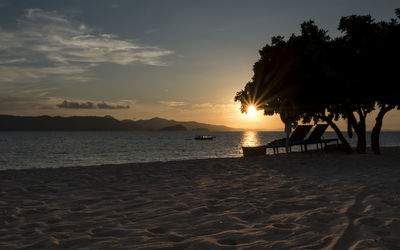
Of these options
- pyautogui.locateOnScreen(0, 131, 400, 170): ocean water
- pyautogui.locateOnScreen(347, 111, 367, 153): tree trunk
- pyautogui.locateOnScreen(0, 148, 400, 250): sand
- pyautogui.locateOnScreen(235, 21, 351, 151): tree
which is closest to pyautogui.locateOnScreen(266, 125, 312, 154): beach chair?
pyautogui.locateOnScreen(235, 21, 351, 151): tree

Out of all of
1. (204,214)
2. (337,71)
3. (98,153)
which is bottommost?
(98,153)

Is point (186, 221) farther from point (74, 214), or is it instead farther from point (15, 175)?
point (15, 175)

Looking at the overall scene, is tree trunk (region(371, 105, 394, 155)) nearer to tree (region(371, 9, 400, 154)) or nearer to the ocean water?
tree (region(371, 9, 400, 154))

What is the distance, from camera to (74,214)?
5.43 metres

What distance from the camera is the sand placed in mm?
3998

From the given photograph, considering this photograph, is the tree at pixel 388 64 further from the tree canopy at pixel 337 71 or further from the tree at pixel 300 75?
the tree at pixel 300 75

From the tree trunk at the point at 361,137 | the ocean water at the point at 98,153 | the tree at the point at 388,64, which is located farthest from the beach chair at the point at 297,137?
the ocean water at the point at 98,153

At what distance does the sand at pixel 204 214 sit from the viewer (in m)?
4.00

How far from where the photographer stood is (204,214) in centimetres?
525

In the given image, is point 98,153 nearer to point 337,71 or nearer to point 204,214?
point 337,71

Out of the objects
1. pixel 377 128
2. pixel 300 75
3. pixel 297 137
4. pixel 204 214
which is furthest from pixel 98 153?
pixel 204 214

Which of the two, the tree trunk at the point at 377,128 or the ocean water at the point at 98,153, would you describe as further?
the ocean water at the point at 98,153

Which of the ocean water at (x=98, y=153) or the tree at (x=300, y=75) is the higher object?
the tree at (x=300, y=75)

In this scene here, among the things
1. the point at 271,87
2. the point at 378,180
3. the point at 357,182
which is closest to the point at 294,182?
the point at 357,182
